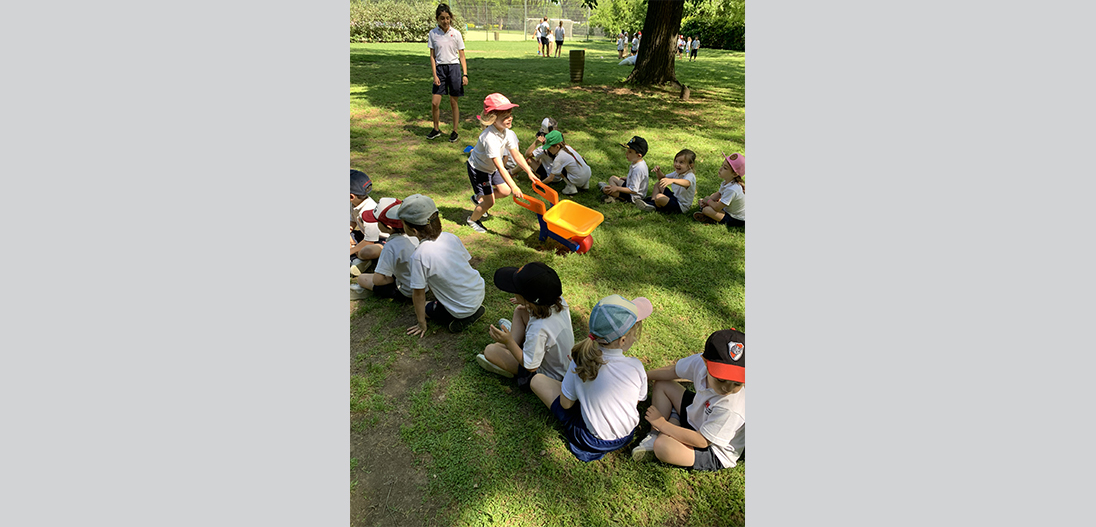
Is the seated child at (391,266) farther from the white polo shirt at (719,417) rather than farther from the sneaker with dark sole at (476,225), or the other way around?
the white polo shirt at (719,417)

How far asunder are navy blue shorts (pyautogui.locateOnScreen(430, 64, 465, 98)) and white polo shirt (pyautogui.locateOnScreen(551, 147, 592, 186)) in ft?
9.50

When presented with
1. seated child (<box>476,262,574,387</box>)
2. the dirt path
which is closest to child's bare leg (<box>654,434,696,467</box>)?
seated child (<box>476,262,574,387</box>)

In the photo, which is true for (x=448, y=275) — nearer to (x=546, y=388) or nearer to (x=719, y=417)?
(x=546, y=388)

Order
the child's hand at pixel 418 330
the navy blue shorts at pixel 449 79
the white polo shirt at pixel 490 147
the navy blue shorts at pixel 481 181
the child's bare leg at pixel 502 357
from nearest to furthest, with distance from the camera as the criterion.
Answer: the child's bare leg at pixel 502 357, the child's hand at pixel 418 330, the white polo shirt at pixel 490 147, the navy blue shorts at pixel 481 181, the navy blue shorts at pixel 449 79

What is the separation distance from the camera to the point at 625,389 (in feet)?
9.02

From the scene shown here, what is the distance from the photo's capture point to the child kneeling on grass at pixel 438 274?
3.65m

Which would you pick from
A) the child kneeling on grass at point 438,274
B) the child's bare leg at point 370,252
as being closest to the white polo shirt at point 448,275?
the child kneeling on grass at point 438,274

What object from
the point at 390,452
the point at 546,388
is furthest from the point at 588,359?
the point at 390,452

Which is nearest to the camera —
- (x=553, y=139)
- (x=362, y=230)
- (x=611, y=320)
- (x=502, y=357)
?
(x=611, y=320)

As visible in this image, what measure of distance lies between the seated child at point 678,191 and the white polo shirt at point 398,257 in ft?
11.0

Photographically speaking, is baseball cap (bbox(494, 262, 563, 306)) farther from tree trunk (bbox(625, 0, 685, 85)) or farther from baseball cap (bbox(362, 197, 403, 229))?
tree trunk (bbox(625, 0, 685, 85))

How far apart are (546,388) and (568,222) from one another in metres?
2.39

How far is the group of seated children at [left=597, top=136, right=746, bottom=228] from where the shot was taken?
5.64 m

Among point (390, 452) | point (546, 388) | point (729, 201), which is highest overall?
point (729, 201)
